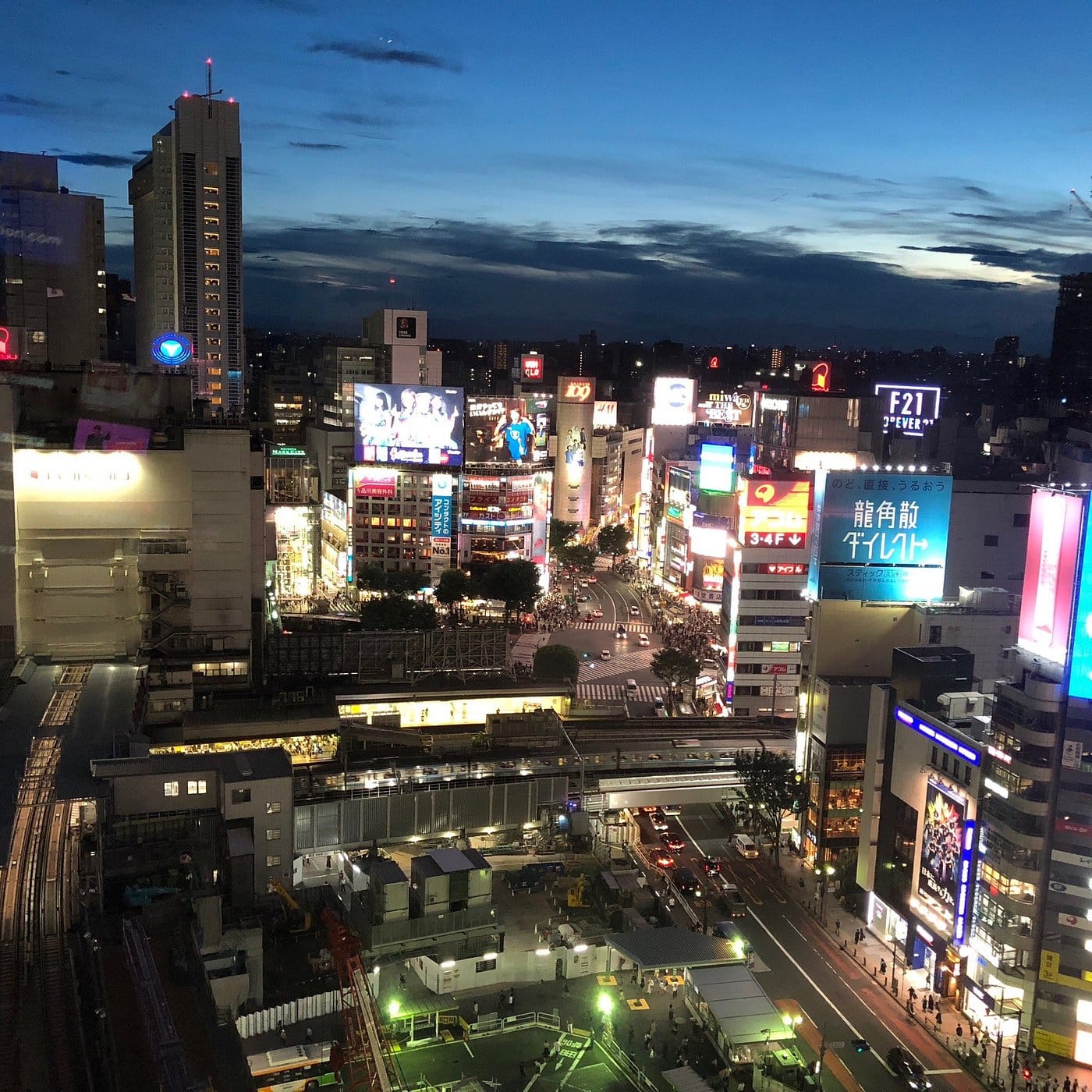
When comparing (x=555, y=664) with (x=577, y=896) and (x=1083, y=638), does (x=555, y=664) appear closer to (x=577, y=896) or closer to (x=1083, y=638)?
(x=577, y=896)

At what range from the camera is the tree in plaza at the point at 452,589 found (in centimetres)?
5534

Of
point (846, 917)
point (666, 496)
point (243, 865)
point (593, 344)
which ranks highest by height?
point (593, 344)

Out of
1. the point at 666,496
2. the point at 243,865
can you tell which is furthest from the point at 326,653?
the point at 666,496

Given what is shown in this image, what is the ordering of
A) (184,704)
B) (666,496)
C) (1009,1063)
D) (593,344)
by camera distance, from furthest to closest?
(593,344) < (666,496) < (184,704) < (1009,1063)

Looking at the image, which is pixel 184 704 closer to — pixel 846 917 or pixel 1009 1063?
pixel 846 917

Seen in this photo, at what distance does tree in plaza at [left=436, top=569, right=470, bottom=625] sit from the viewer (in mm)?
55344

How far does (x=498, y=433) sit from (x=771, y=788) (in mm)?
38276

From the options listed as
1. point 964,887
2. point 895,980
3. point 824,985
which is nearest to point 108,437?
point 824,985

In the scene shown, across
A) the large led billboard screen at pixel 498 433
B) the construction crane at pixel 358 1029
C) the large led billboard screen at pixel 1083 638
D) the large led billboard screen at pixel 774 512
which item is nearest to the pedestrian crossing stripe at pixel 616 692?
the large led billboard screen at pixel 774 512

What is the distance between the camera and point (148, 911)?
19.7 meters

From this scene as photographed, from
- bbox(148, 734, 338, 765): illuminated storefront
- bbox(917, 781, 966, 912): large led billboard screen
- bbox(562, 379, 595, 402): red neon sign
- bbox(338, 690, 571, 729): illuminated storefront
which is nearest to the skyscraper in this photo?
bbox(562, 379, 595, 402): red neon sign

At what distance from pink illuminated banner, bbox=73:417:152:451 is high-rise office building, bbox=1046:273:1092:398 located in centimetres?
8185

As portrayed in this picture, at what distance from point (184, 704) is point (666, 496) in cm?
3890

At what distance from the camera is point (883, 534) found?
34000mm
